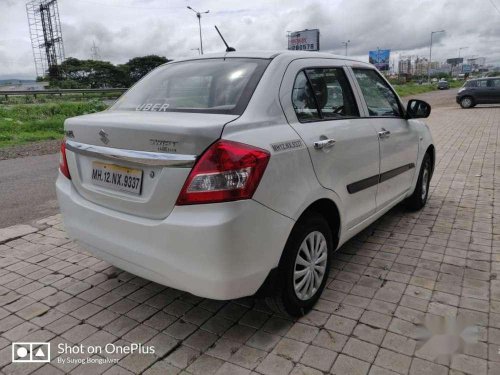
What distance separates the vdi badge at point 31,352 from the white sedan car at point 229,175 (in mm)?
644

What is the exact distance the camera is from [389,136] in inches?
Answer: 150

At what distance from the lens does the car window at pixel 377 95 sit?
369 cm

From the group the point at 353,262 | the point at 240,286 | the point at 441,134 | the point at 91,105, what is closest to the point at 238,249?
the point at 240,286

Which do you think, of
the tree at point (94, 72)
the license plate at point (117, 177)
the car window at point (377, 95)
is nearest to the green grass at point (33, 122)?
the license plate at point (117, 177)

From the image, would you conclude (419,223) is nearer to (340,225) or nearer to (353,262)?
(353,262)

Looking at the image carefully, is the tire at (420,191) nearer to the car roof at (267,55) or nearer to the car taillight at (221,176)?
the car roof at (267,55)

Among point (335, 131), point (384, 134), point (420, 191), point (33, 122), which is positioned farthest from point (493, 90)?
point (335, 131)

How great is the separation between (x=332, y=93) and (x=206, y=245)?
5.51ft

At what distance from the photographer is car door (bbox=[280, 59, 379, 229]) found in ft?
9.09

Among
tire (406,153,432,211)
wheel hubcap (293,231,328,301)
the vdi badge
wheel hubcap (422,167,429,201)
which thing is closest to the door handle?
wheel hubcap (293,231,328,301)

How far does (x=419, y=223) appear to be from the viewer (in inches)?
183

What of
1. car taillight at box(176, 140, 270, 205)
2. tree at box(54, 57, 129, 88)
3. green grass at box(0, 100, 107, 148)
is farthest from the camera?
tree at box(54, 57, 129, 88)

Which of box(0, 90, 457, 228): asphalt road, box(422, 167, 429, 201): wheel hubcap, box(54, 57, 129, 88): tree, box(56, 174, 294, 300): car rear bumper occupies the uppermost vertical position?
box(54, 57, 129, 88): tree

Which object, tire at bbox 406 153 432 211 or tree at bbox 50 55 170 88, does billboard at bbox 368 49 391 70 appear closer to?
tree at bbox 50 55 170 88
